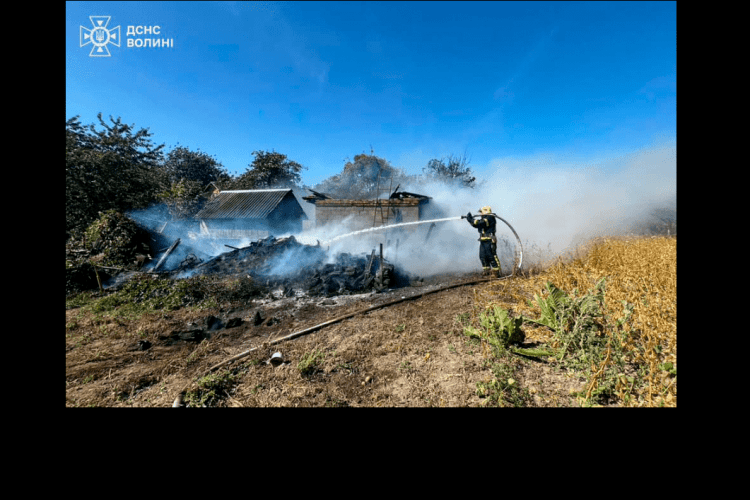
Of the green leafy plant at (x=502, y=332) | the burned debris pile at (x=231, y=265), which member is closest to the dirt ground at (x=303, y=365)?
the green leafy plant at (x=502, y=332)

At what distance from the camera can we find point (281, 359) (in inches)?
140

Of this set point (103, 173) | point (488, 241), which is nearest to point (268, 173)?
point (103, 173)

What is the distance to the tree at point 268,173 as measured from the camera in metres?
27.5

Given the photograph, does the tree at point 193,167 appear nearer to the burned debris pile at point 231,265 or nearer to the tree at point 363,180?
the tree at point 363,180

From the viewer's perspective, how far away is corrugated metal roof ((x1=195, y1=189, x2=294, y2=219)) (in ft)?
50.9

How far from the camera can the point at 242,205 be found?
52.8 feet

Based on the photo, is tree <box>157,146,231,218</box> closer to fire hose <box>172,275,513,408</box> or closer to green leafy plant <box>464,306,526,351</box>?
fire hose <box>172,275,513,408</box>

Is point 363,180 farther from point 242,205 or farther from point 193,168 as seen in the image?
point 193,168

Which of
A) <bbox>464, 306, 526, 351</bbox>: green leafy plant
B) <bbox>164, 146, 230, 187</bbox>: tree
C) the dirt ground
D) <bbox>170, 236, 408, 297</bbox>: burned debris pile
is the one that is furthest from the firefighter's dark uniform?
<bbox>164, 146, 230, 187</bbox>: tree

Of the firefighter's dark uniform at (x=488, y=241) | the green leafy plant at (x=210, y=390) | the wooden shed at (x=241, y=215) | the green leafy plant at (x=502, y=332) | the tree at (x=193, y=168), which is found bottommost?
the green leafy plant at (x=210, y=390)

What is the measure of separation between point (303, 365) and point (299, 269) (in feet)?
20.1

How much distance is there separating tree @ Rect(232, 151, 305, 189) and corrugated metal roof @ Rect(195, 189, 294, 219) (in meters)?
11.1

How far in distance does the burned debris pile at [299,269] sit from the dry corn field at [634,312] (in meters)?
3.52
